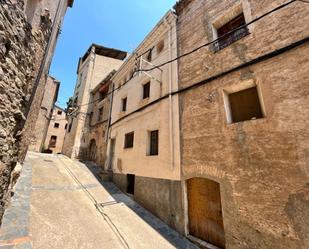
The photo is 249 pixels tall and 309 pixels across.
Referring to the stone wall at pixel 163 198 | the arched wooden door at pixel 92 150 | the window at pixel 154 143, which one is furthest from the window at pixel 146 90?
the arched wooden door at pixel 92 150

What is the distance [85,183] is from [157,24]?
9720mm

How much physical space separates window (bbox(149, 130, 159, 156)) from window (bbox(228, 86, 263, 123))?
143 inches

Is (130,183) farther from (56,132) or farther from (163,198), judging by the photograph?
(56,132)

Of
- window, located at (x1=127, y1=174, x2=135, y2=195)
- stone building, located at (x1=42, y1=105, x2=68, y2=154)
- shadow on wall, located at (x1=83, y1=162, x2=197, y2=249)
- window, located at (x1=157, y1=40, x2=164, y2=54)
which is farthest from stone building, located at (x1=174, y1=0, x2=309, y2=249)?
stone building, located at (x1=42, y1=105, x2=68, y2=154)

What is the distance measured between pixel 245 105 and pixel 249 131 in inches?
39.9

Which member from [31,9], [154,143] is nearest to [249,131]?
[154,143]

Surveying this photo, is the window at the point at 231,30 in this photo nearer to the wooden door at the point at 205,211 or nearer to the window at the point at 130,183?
the wooden door at the point at 205,211

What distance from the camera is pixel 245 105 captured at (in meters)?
4.98

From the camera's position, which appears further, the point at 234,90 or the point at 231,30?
the point at 231,30

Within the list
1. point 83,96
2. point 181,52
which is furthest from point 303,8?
point 83,96

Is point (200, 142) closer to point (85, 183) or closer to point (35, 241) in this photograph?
point (35, 241)

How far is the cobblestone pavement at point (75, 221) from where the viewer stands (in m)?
3.72

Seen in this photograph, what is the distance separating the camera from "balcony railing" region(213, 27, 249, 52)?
214 inches

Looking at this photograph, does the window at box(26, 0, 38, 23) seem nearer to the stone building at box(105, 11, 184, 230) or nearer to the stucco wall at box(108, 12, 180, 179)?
the stone building at box(105, 11, 184, 230)
